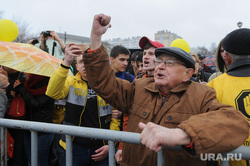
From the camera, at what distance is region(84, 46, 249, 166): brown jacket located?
3.51ft

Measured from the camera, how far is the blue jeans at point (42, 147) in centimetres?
262

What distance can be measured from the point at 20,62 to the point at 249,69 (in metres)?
2.46

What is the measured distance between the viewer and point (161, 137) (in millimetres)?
1059

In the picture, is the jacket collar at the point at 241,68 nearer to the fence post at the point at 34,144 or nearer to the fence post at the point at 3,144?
the fence post at the point at 34,144

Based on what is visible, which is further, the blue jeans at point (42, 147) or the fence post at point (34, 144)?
the blue jeans at point (42, 147)

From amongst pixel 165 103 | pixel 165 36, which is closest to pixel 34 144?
pixel 165 103

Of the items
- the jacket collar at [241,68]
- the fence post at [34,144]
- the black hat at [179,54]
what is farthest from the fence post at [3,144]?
the jacket collar at [241,68]

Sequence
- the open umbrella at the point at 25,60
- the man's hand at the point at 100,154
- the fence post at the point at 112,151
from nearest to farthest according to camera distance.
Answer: the fence post at the point at 112,151 < the man's hand at the point at 100,154 < the open umbrella at the point at 25,60

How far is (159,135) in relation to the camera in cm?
106

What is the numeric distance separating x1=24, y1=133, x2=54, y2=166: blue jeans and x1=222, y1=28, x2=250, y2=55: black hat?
244cm

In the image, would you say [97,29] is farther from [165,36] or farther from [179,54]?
[165,36]

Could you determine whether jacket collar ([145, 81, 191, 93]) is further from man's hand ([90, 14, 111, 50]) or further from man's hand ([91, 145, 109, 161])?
man's hand ([91, 145, 109, 161])

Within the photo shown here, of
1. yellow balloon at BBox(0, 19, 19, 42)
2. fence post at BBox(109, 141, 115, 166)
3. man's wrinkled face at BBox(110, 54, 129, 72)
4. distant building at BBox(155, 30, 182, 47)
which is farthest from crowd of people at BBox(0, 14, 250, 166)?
distant building at BBox(155, 30, 182, 47)

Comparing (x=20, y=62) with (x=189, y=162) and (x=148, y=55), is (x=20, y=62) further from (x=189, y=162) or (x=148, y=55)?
(x=189, y=162)
